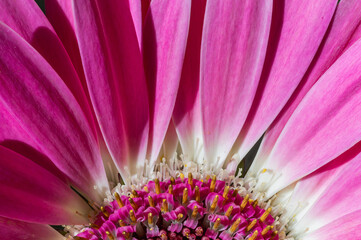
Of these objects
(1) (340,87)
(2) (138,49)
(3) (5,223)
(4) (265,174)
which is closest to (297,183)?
(4) (265,174)

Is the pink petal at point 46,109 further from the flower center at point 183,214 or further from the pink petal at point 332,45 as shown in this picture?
the pink petal at point 332,45

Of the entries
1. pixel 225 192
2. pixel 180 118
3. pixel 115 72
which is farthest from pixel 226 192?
pixel 115 72

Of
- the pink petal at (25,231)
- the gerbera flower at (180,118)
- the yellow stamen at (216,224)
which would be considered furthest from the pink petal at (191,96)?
the pink petal at (25,231)

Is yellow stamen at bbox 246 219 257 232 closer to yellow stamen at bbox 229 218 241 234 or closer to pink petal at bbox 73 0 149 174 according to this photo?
yellow stamen at bbox 229 218 241 234

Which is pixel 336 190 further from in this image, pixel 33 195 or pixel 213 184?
pixel 33 195

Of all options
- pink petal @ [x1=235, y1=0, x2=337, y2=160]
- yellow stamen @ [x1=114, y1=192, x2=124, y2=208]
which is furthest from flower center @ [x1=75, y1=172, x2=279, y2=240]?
pink petal @ [x1=235, y1=0, x2=337, y2=160]

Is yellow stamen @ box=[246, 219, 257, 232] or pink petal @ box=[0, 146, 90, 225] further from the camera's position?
yellow stamen @ box=[246, 219, 257, 232]
